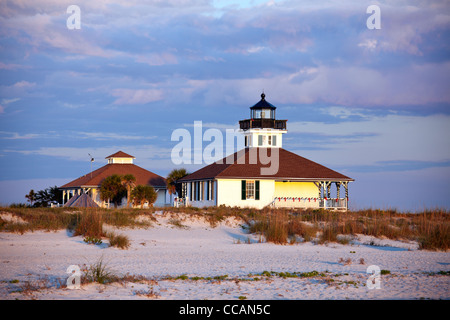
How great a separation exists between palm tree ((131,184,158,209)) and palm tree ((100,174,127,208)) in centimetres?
202

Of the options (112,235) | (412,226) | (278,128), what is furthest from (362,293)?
(278,128)

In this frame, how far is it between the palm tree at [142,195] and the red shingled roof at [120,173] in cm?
521

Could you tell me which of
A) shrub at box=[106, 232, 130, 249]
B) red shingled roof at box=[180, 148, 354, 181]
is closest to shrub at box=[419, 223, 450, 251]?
shrub at box=[106, 232, 130, 249]

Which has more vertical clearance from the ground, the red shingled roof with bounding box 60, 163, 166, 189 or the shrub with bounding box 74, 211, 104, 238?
the red shingled roof with bounding box 60, 163, 166, 189

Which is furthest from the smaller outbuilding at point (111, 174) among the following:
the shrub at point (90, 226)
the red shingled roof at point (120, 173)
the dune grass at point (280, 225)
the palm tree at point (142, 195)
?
the shrub at point (90, 226)

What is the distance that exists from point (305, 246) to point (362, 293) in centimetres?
809

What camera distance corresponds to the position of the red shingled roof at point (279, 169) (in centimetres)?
3466

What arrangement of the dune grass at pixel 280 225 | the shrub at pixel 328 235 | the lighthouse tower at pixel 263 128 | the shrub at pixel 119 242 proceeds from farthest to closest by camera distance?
the lighthouse tower at pixel 263 128
the shrub at pixel 328 235
the dune grass at pixel 280 225
the shrub at pixel 119 242

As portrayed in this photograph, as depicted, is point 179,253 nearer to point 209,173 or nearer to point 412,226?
point 412,226

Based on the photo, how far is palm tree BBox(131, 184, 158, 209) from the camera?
36844mm

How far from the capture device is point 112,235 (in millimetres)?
18531

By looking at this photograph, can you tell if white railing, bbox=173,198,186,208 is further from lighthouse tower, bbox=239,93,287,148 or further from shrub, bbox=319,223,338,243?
shrub, bbox=319,223,338,243

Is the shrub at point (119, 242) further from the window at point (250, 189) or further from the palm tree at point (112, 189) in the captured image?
the palm tree at point (112, 189)

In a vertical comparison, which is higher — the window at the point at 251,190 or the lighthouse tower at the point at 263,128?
the lighthouse tower at the point at 263,128
